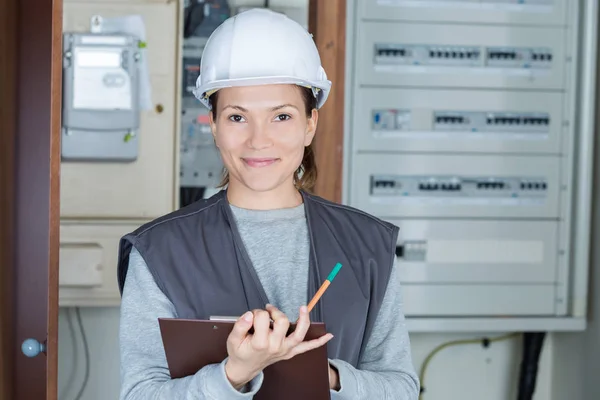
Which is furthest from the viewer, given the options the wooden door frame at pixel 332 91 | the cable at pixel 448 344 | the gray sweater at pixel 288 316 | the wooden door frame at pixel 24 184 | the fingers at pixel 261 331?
the cable at pixel 448 344

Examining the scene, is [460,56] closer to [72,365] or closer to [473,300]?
[473,300]

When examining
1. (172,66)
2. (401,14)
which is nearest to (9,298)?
(172,66)

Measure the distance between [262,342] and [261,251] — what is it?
0.28 m

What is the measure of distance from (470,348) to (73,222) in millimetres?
1413

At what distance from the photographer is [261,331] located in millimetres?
977

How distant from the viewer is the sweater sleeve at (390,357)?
1.19 m

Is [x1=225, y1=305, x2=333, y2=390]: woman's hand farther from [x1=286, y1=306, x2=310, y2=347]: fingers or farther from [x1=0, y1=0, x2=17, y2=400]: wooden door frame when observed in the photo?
[x1=0, y1=0, x2=17, y2=400]: wooden door frame

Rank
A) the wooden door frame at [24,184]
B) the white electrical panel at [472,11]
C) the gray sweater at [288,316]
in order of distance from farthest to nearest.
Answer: the white electrical panel at [472,11] → the wooden door frame at [24,184] → the gray sweater at [288,316]

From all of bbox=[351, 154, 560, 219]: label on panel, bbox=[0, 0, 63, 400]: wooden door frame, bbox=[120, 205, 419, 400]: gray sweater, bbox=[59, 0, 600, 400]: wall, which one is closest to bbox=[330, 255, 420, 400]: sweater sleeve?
bbox=[120, 205, 419, 400]: gray sweater

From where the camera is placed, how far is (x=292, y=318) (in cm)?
121

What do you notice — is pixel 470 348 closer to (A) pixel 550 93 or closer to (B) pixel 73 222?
(A) pixel 550 93

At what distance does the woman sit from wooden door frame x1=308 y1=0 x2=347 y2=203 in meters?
0.71

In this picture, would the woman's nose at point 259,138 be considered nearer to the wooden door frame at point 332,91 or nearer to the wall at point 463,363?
the wooden door frame at point 332,91

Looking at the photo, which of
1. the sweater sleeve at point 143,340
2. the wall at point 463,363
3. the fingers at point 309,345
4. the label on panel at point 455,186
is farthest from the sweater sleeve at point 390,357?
the wall at point 463,363
